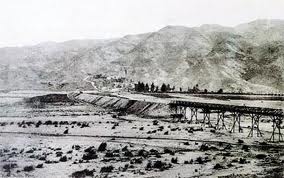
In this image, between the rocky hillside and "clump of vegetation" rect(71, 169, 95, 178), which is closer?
"clump of vegetation" rect(71, 169, 95, 178)

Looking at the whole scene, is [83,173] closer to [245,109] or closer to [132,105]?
[245,109]

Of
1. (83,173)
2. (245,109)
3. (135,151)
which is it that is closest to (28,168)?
(83,173)

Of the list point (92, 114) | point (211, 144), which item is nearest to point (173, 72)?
point (92, 114)

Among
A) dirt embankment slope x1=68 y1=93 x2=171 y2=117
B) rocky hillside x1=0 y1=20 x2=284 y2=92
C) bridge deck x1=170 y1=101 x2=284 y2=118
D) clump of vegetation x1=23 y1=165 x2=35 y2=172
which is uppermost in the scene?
rocky hillside x1=0 y1=20 x2=284 y2=92

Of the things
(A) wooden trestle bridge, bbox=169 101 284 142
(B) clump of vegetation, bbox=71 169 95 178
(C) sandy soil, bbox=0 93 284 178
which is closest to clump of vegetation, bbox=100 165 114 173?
(C) sandy soil, bbox=0 93 284 178

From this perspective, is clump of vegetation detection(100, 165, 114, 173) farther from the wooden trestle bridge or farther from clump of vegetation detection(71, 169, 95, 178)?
the wooden trestle bridge

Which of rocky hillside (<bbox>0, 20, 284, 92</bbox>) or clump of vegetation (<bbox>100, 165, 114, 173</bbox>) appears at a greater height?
rocky hillside (<bbox>0, 20, 284, 92</bbox>)

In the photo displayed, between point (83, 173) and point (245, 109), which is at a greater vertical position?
point (245, 109)
